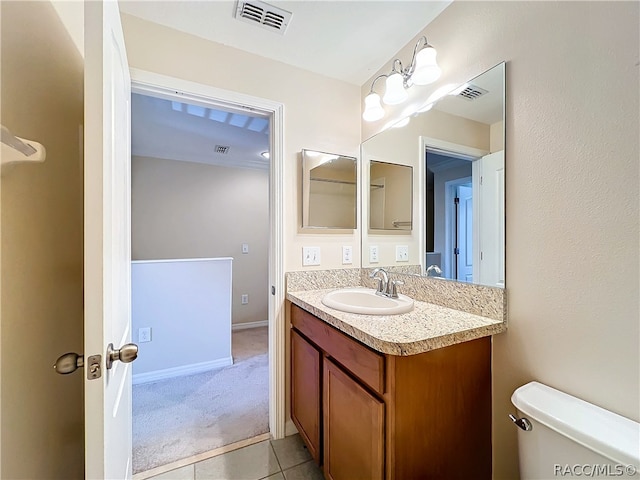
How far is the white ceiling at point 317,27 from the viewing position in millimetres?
1245

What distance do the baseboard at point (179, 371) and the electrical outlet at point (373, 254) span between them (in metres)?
1.79

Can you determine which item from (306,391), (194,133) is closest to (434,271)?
(306,391)

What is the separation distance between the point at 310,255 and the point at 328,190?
432mm

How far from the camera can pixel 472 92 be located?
46.0 inches

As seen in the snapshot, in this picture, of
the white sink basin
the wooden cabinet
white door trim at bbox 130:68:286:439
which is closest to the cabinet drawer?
the wooden cabinet

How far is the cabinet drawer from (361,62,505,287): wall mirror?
599 millimetres

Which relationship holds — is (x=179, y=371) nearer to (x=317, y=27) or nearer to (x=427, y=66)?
(x=317, y=27)

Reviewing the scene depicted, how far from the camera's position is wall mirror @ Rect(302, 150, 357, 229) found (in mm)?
A: 1648

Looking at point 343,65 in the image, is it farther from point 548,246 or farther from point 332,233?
point 548,246

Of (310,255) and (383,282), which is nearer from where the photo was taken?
(383,282)

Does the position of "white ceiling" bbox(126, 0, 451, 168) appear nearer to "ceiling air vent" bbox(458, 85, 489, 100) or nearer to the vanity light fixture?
the vanity light fixture

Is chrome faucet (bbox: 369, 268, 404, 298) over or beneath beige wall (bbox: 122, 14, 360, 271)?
beneath

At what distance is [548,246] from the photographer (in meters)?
0.92

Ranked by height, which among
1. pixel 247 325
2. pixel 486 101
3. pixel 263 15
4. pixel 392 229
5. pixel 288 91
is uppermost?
pixel 263 15
